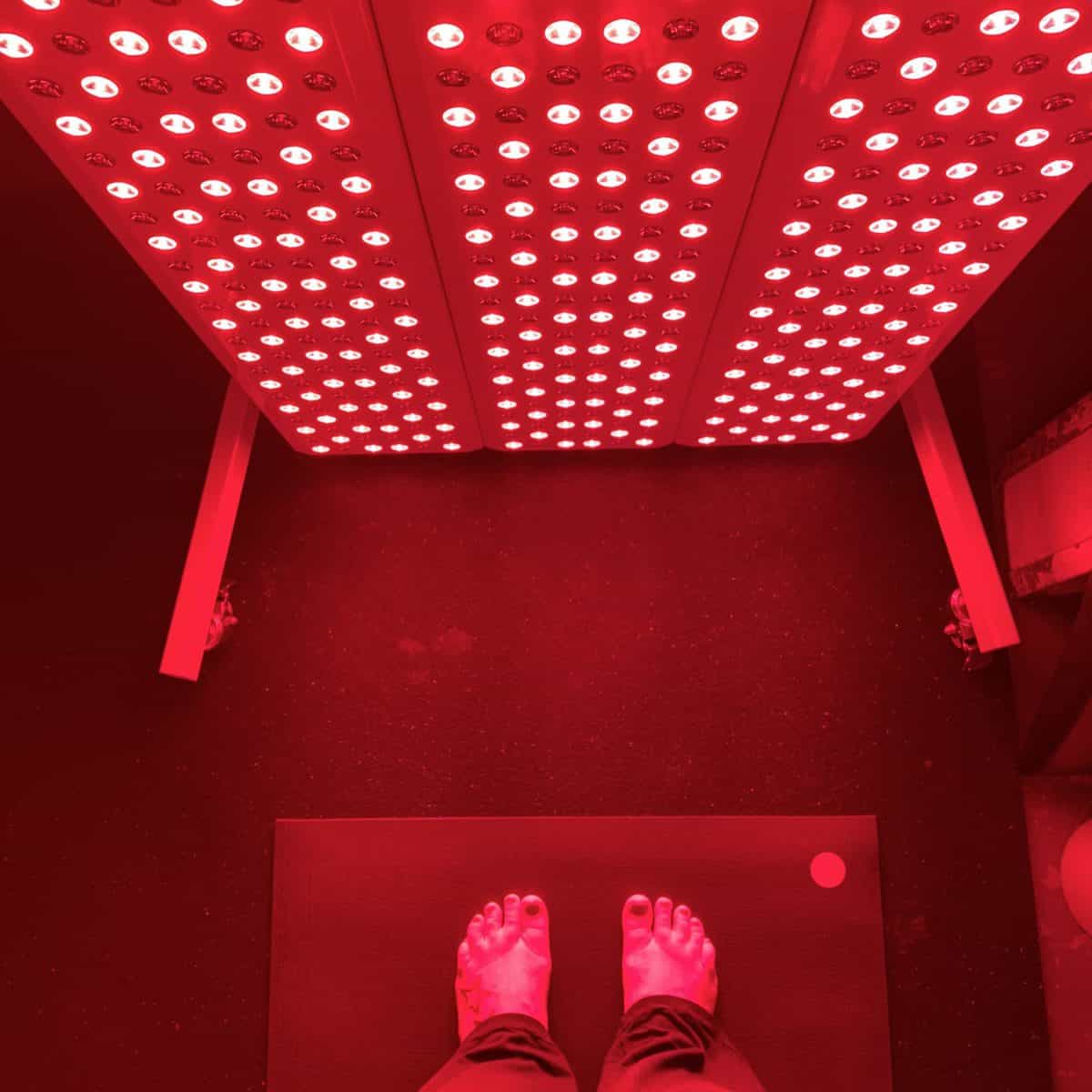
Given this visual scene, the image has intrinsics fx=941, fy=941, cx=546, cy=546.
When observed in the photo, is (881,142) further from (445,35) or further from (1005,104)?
(445,35)

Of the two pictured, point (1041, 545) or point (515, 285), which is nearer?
point (515, 285)

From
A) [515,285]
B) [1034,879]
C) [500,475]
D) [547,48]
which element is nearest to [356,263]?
[515,285]

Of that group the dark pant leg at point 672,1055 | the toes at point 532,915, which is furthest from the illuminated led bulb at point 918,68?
the toes at point 532,915

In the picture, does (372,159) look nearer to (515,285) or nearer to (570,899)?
(515,285)

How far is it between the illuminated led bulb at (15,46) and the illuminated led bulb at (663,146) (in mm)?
371

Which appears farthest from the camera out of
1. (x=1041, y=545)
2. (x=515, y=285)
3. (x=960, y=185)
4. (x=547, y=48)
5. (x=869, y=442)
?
(x=869, y=442)

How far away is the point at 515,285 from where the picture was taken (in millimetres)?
784

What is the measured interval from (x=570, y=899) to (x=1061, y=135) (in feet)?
3.47

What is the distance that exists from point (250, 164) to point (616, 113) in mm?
245

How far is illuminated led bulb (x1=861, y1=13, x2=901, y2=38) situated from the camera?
524mm

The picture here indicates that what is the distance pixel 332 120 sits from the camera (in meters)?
0.59

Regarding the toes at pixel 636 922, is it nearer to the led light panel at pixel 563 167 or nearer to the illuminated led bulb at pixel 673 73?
the led light panel at pixel 563 167

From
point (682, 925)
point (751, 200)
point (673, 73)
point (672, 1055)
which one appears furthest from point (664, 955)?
point (673, 73)

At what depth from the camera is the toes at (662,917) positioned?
4.15ft
